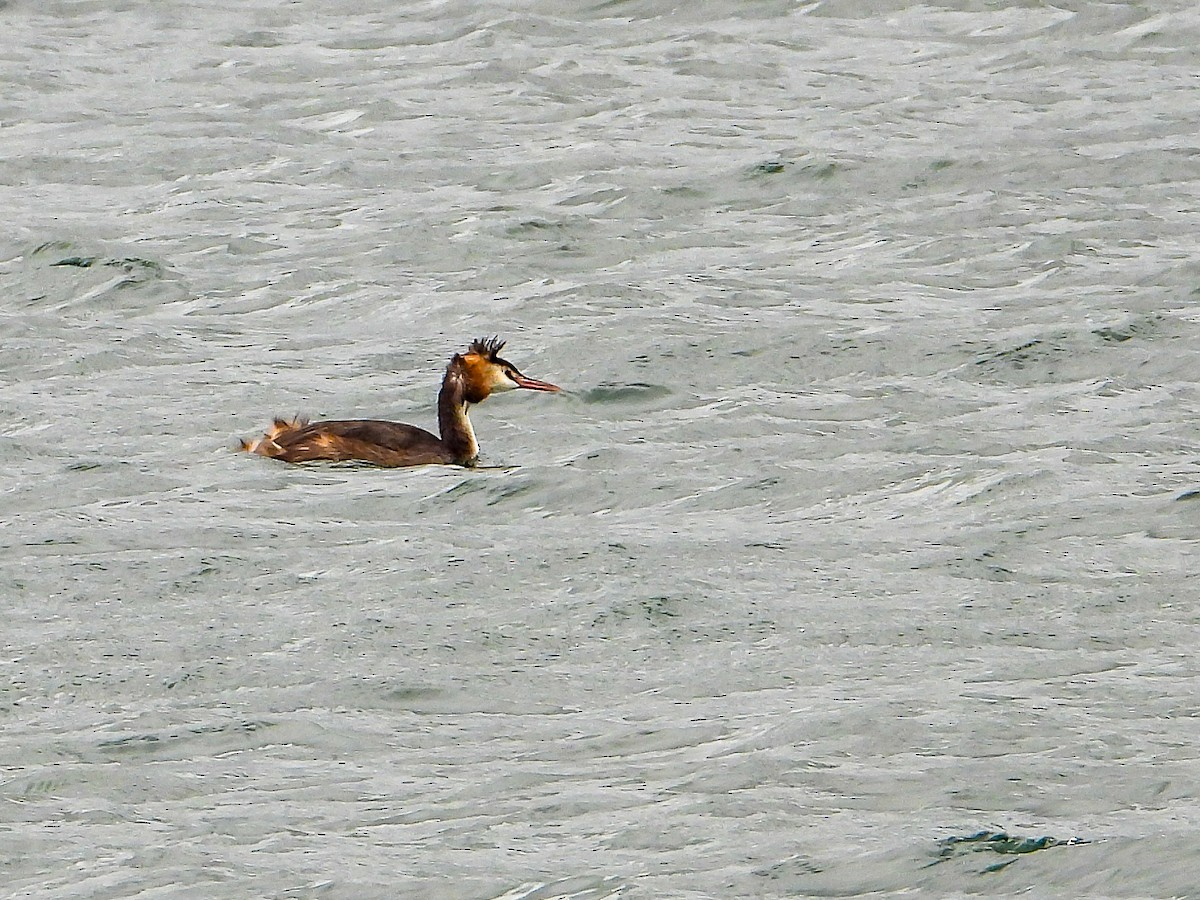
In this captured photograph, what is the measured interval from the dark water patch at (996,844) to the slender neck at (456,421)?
4987 millimetres

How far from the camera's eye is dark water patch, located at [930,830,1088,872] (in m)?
7.45

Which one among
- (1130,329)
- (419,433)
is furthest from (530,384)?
(1130,329)

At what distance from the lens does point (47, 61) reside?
20.2m

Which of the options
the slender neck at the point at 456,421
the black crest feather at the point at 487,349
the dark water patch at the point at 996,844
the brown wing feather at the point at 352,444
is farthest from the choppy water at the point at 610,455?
the black crest feather at the point at 487,349

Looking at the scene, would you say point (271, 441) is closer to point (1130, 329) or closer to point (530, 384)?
point (530, 384)

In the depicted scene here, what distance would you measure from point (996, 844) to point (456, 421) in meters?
5.25

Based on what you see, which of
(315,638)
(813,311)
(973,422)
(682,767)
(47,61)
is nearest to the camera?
(682,767)

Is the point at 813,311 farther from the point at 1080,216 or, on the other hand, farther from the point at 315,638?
the point at 315,638

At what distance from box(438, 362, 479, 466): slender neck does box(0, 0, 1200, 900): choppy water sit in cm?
26

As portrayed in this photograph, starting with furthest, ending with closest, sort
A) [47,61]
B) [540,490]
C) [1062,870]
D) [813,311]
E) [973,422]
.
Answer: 1. [47,61]
2. [813,311]
3. [973,422]
4. [540,490]
5. [1062,870]

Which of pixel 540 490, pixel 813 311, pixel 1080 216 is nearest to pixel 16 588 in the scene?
pixel 540 490

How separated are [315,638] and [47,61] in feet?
39.3

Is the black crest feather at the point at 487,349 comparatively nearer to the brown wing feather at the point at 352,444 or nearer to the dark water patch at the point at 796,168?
the brown wing feather at the point at 352,444

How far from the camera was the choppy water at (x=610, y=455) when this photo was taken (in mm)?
7758
